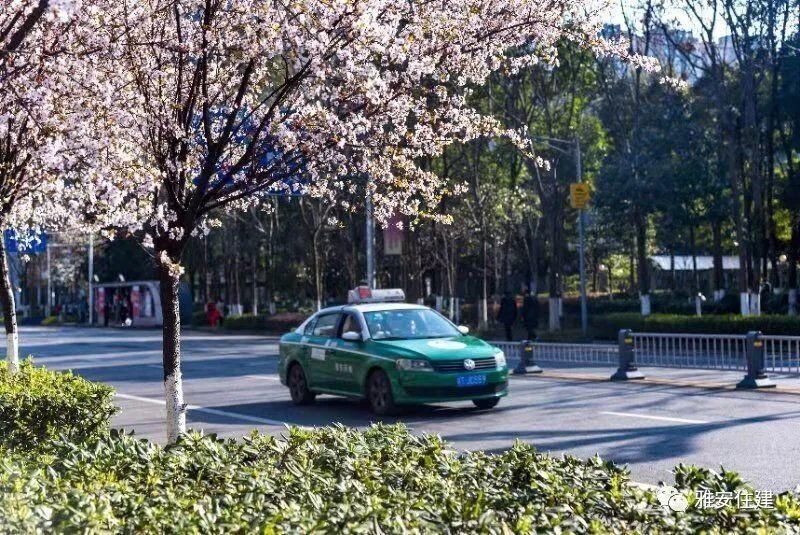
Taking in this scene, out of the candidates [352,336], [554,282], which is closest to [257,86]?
[352,336]

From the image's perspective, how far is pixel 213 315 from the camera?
182 ft

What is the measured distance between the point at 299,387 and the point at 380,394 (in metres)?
2.22

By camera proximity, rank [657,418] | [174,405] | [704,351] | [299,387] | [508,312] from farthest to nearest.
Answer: [508,312]
[704,351]
[299,387]
[657,418]
[174,405]

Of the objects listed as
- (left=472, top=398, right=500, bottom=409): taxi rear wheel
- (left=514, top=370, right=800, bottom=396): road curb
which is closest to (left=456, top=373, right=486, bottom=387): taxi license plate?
(left=472, top=398, right=500, bottom=409): taxi rear wheel

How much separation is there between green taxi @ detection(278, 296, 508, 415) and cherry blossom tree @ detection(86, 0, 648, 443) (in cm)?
643

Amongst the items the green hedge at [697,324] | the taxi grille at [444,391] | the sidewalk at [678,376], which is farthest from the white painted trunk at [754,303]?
the taxi grille at [444,391]

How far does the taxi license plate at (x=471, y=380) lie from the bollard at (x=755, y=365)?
4.90m

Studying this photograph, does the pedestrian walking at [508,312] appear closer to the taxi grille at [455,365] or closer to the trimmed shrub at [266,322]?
the trimmed shrub at [266,322]

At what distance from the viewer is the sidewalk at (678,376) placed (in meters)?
17.9

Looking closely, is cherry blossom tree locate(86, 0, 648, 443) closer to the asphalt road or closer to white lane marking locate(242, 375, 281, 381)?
the asphalt road

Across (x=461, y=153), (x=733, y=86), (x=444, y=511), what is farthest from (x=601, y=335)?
(x=444, y=511)

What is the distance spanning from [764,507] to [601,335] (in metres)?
30.6

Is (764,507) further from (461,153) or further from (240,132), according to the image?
(461,153)

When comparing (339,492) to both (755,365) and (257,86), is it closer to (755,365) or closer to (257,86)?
(257,86)
